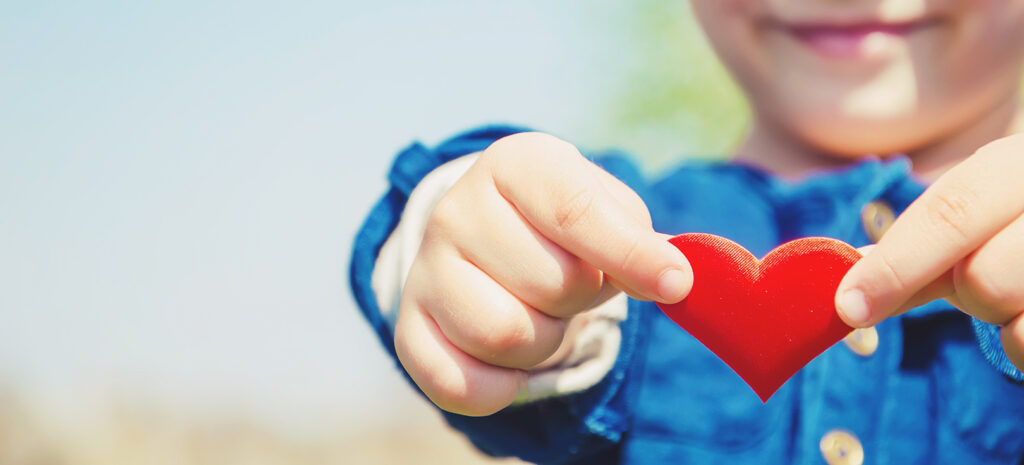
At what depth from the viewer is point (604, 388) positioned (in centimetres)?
82

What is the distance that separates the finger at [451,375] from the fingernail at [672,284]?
0.13 metres

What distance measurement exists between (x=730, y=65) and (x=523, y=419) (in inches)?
18.4

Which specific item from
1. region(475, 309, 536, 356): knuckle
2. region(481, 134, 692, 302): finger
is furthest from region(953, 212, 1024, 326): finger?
region(475, 309, 536, 356): knuckle

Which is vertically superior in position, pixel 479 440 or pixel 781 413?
pixel 479 440

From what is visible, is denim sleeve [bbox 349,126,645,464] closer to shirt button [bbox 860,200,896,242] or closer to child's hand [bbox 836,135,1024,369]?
shirt button [bbox 860,200,896,242]

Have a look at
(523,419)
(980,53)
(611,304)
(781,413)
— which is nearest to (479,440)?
(523,419)

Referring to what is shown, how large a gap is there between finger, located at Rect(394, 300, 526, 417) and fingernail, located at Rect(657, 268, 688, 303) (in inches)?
5.2

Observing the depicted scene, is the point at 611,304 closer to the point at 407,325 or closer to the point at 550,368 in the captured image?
the point at 550,368

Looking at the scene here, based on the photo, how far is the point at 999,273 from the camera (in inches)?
19.8

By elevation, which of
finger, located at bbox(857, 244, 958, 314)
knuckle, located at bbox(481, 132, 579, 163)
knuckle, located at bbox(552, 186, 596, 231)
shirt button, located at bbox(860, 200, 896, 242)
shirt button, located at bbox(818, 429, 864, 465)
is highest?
knuckle, located at bbox(481, 132, 579, 163)

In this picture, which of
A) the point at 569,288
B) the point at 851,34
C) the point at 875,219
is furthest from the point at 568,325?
the point at 851,34

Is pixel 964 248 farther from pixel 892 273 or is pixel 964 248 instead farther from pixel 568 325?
pixel 568 325

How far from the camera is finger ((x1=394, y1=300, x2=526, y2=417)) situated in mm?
592

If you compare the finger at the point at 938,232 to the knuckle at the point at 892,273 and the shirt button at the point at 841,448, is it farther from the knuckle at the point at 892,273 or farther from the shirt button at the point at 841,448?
the shirt button at the point at 841,448
